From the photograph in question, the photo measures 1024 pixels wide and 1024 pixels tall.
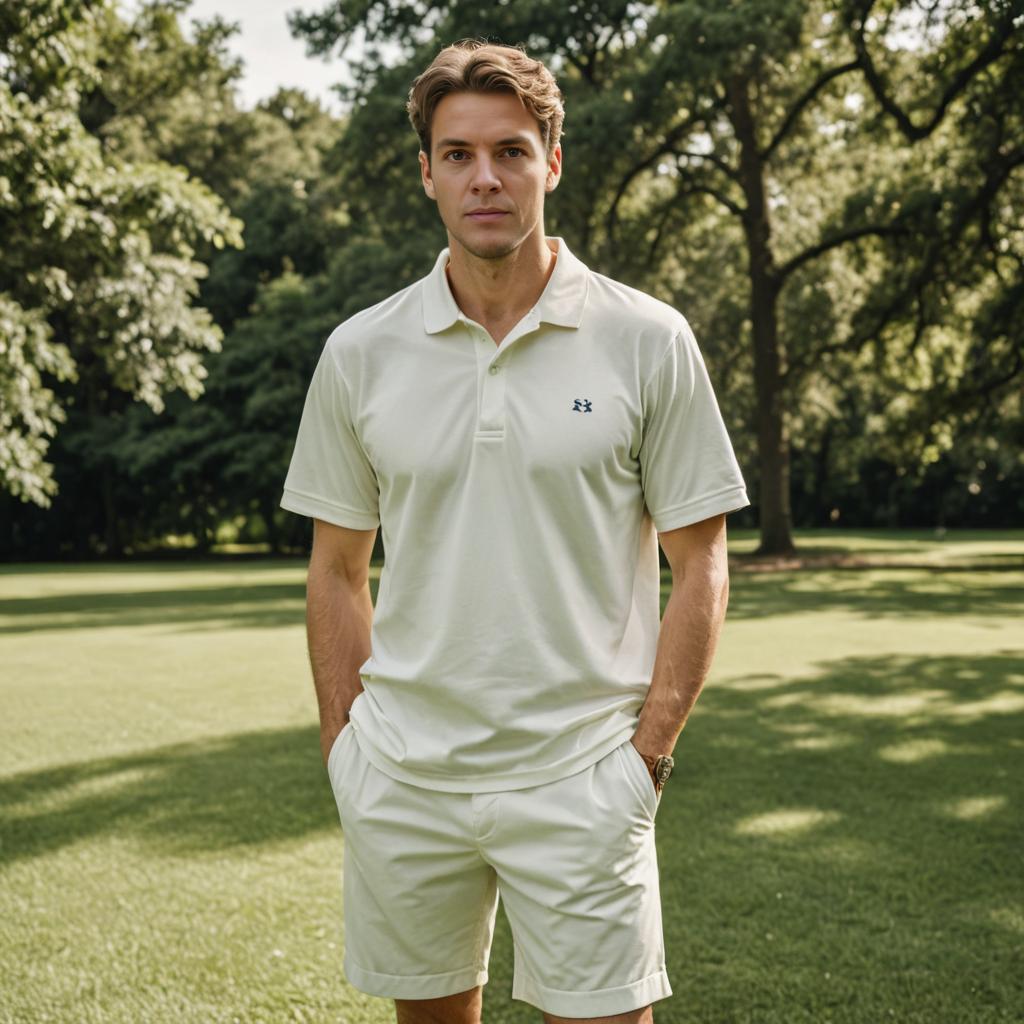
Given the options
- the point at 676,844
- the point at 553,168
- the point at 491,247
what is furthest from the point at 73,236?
the point at 491,247

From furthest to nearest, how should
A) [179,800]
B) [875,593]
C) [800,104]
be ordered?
[800,104]
[875,593]
[179,800]

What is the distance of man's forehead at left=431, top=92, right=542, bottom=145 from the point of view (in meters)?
2.27

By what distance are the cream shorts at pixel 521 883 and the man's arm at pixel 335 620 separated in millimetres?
221

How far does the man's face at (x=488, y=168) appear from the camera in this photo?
2.26 meters

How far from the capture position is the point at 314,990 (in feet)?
13.1

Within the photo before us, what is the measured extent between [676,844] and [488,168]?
159 inches

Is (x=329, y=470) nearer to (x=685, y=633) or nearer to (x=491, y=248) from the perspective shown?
(x=491, y=248)

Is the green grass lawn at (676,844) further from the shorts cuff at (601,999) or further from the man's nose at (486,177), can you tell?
the man's nose at (486,177)

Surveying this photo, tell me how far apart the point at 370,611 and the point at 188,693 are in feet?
25.6

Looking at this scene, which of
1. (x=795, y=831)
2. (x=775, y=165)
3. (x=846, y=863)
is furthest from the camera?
(x=775, y=165)

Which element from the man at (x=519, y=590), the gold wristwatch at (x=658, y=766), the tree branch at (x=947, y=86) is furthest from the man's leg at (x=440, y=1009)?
the tree branch at (x=947, y=86)

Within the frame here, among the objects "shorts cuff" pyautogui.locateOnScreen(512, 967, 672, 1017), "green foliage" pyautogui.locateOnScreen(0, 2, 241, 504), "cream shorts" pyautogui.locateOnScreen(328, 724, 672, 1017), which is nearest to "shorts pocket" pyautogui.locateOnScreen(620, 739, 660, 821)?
"cream shorts" pyautogui.locateOnScreen(328, 724, 672, 1017)

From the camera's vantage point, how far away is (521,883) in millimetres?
2191

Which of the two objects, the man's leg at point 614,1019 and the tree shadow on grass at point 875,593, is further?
the tree shadow on grass at point 875,593
